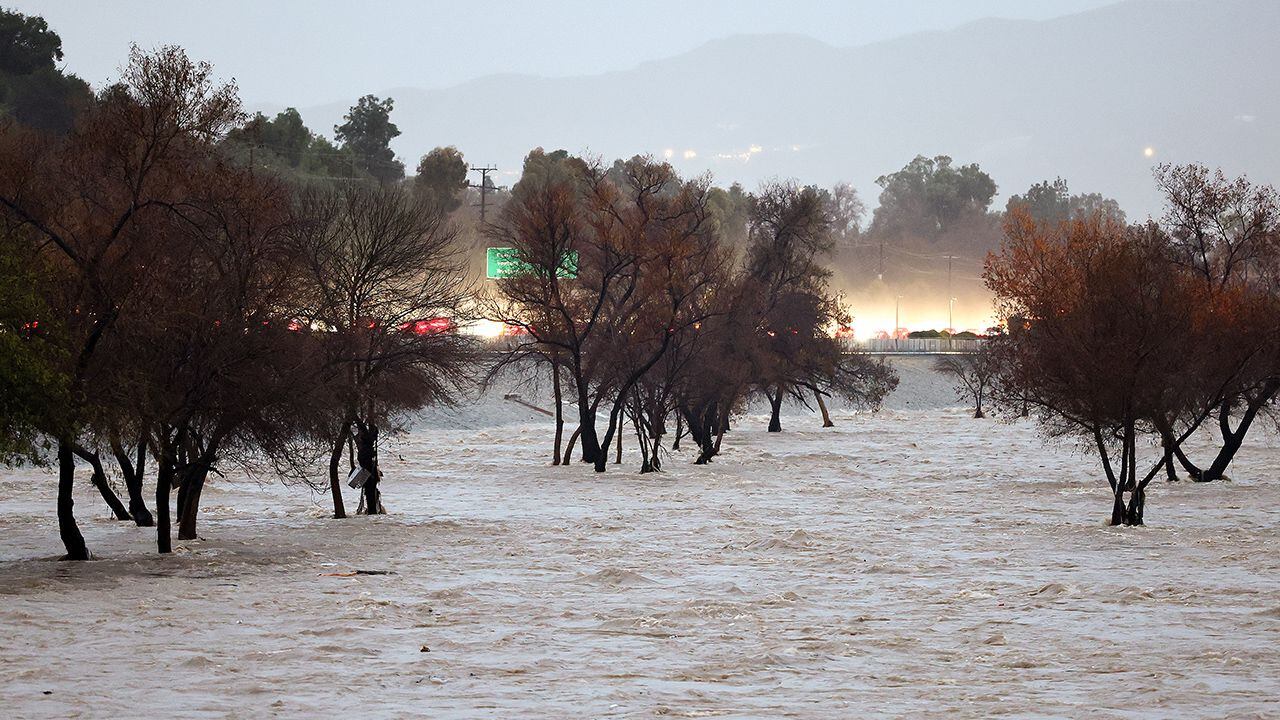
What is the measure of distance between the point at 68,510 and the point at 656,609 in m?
9.46

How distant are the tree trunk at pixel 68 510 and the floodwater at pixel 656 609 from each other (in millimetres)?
487

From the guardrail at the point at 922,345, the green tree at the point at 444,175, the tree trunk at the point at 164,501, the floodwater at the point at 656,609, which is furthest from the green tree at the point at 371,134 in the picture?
the tree trunk at the point at 164,501

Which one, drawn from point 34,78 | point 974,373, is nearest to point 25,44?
point 34,78

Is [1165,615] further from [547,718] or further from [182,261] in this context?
[182,261]

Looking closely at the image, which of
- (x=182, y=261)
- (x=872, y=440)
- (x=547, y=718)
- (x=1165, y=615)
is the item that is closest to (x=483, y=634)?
(x=547, y=718)

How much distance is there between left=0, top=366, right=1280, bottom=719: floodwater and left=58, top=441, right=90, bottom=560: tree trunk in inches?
19.2

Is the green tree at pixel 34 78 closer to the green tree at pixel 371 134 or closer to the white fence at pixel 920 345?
A: the green tree at pixel 371 134

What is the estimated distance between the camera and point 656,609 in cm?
1897

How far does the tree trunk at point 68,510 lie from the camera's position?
72.9 feet

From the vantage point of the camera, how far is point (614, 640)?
1666 cm

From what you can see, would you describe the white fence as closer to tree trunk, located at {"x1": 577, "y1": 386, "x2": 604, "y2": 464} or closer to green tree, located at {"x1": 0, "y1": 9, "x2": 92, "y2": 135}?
green tree, located at {"x1": 0, "y1": 9, "x2": 92, "y2": 135}

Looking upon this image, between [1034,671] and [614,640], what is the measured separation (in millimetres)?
4430

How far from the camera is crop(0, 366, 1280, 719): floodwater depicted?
13.5 metres

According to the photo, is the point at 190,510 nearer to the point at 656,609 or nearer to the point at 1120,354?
the point at 656,609
